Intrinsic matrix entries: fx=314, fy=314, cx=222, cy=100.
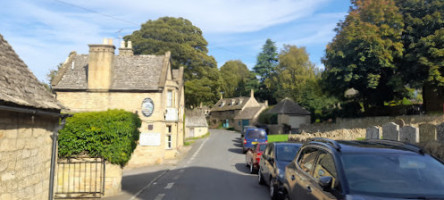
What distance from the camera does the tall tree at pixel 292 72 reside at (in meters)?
59.3

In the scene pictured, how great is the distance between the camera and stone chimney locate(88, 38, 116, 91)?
870 inches

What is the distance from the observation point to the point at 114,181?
11.0m

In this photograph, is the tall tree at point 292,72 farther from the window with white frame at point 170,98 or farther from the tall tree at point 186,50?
the window with white frame at point 170,98

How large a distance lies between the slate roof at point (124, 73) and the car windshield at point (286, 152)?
12.9 m

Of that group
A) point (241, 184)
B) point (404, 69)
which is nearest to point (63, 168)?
point (241, 184)

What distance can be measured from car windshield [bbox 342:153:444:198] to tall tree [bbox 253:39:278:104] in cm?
6567

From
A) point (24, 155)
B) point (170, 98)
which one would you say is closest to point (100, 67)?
point (170, 98)

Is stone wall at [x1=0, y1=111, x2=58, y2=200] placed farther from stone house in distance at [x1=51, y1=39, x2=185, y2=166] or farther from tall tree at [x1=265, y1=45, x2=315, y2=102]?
tall tree at [x1=265, y1=45, x2=315, y2=102]

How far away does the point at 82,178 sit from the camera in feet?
35.4

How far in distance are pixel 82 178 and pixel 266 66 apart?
6248cm

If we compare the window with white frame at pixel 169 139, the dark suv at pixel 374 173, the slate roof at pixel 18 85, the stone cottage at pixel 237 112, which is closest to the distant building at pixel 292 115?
the stone cottage at pixel 237 112

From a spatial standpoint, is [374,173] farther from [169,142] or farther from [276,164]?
[169,142]

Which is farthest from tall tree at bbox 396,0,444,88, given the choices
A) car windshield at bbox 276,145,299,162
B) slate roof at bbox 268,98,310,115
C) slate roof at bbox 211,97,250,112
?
slate roof at bbox 211,97,250,112

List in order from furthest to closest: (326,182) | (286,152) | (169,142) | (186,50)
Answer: (186,50)
(169,142)
(286,152)
(326,182)
